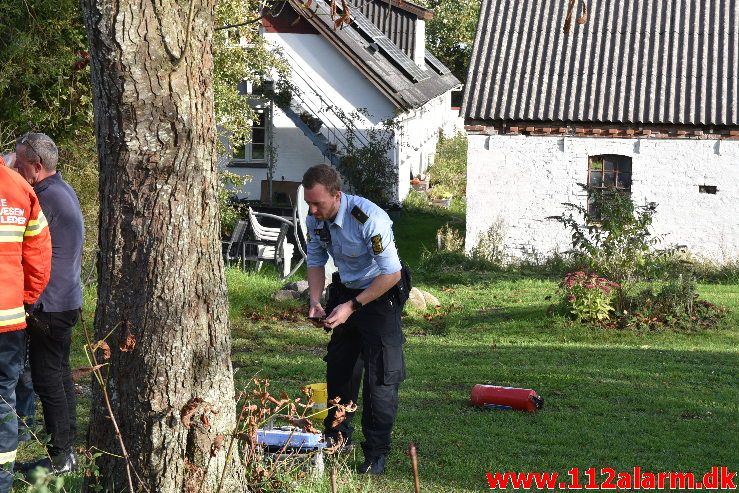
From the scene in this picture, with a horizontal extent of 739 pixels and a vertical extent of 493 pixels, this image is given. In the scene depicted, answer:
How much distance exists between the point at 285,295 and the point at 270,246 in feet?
14.5

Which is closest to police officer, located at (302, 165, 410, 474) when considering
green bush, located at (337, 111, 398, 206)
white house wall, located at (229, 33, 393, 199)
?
green bush, located at (337, 111, 398, 206)

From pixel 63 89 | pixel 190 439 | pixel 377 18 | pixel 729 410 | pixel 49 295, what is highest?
pixel 377 18

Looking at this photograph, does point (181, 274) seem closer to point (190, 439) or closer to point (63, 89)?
point (190, 439)

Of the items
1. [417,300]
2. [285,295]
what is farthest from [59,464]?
[417,300]

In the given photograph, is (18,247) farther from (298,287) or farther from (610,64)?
(610,64)

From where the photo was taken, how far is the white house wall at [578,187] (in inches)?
746

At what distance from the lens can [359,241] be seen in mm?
5980

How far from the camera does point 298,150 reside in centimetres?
2706

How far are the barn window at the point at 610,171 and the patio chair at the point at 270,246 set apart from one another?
604cm

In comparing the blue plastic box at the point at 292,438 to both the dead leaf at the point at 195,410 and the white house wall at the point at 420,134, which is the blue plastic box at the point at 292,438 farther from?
the white house wall at the point at 420,134

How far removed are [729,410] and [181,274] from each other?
549 cm

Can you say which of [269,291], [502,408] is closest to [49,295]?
[502,408]

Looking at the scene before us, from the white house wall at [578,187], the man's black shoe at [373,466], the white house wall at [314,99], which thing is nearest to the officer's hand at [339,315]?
the man's black shoe at [373,466]

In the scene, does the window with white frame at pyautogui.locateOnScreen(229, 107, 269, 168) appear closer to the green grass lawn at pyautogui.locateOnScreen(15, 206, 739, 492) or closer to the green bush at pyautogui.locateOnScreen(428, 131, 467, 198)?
the green bush at pyautogui.locateOnScreen(428, 131, 467, 198)
